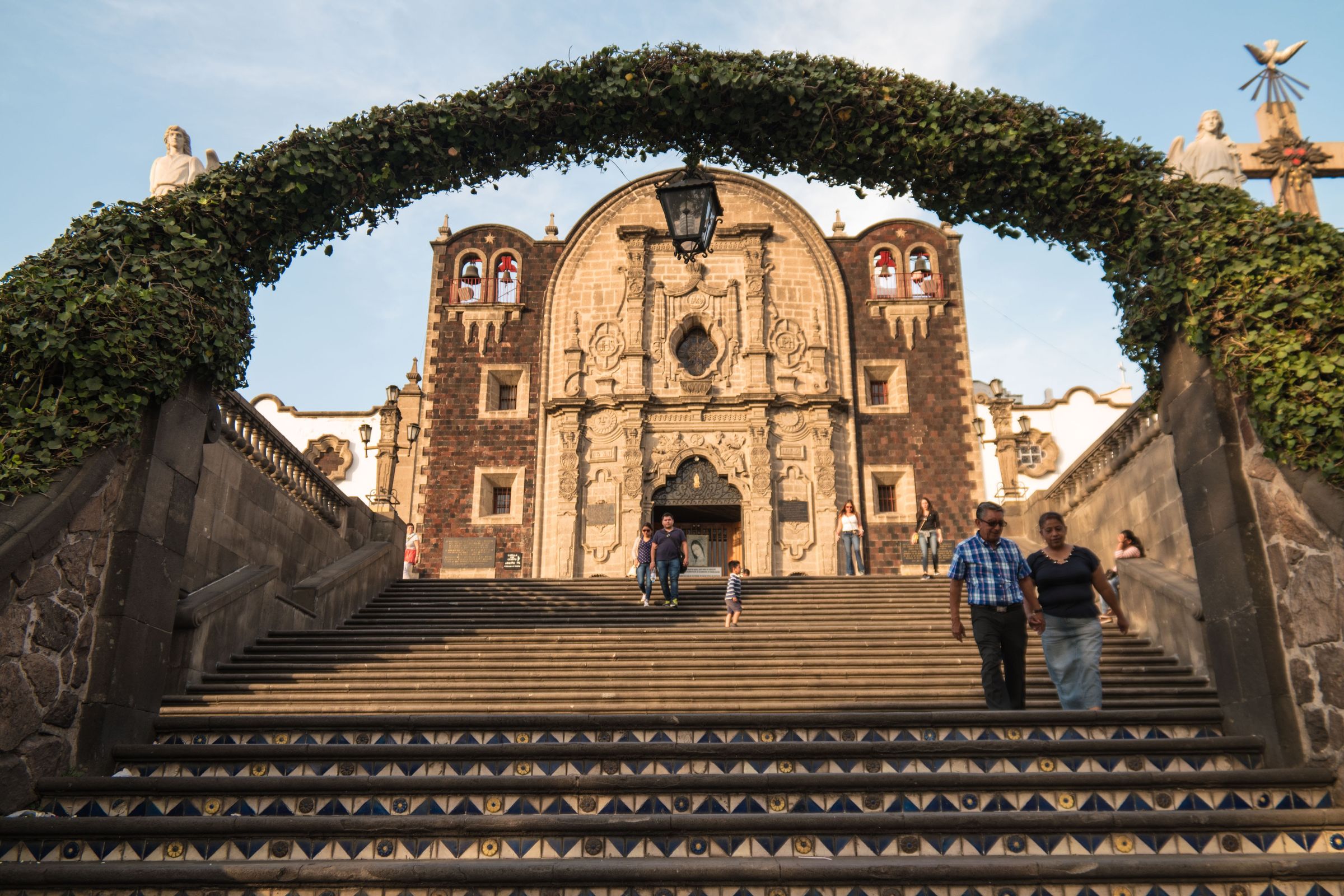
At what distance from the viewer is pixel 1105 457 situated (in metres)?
12.9

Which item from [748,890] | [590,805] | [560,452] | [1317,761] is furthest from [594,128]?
[560,452]

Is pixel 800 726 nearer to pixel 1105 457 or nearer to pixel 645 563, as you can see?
pixel 645 563

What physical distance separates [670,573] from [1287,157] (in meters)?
8.77

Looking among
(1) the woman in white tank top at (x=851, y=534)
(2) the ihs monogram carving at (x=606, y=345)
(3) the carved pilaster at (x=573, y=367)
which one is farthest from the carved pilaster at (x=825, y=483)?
(3) the carved pilaster at (x=573, y=367)

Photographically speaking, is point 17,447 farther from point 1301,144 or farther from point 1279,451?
point 1301,144

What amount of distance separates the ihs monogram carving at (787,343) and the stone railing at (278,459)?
1211 cm

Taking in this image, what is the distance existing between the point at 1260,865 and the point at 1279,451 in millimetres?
2542

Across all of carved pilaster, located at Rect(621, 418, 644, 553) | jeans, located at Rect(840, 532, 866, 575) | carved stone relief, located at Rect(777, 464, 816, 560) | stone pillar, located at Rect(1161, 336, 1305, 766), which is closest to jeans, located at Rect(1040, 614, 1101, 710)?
stone pillar, located at Rect(1161, 336, 1305, 766)

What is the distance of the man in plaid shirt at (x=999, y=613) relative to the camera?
7094mm

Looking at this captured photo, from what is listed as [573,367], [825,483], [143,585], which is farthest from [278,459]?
[825,483]

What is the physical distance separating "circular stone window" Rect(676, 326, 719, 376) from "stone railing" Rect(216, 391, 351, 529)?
36.4 feet

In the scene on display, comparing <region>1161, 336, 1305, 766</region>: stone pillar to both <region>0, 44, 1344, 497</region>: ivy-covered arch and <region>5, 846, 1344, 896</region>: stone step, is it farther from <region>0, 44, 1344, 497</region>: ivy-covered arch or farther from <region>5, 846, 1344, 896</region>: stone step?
<region>5, 846, 1344, 896</region>: stone step

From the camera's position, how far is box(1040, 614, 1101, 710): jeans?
7133 mm

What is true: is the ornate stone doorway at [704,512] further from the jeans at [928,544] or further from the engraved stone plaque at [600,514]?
the jeans at [928,544]
